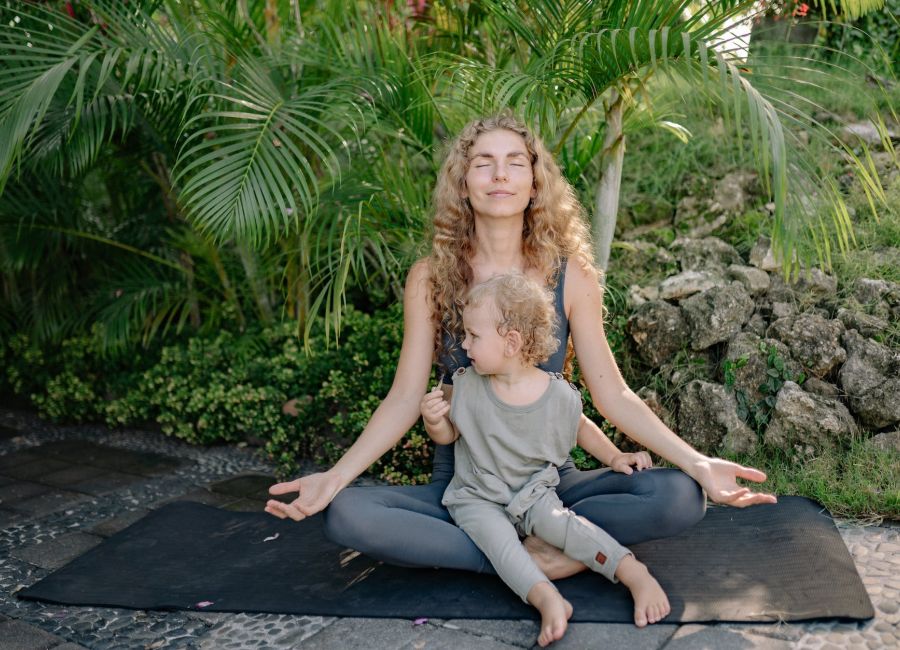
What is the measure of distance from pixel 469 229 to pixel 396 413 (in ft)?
2.38

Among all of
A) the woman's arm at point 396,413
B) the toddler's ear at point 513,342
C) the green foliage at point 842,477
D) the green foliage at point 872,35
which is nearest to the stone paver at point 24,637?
the woman's arm at point 396,413


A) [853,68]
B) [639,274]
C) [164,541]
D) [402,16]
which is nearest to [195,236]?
[402,16]

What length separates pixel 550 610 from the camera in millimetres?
2229

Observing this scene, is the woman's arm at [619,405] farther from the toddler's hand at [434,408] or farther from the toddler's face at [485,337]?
the toddler's hand at [434,408]

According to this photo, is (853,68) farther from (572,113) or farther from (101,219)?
(101,219)

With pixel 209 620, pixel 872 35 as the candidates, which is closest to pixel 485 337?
pixel 209 620

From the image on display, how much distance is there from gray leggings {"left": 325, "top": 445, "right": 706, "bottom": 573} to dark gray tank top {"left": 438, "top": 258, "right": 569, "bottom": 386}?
0.45m

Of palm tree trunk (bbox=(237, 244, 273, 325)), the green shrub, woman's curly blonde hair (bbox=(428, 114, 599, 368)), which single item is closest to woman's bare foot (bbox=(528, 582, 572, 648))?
woman's curly blonde hair (bbox=(428, 114, 599, 368))

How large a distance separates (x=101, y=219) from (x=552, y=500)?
13.4 feet

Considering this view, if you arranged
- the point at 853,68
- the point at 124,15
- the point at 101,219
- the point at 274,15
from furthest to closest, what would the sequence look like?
the point at 853,68 → the point at 101,219 → the point at 274,15 → the point at 124,15

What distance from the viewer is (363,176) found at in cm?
370

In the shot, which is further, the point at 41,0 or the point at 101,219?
the point at 101,219

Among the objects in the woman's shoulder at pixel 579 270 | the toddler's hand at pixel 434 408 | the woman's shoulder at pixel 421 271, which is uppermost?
the woman's shoulder at pixel 421 271

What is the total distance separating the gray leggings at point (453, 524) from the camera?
240cm
